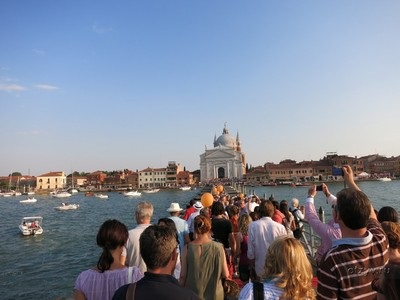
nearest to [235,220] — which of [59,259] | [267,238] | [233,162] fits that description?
[267,238]

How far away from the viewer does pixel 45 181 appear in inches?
5069

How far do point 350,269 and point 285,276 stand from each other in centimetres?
42

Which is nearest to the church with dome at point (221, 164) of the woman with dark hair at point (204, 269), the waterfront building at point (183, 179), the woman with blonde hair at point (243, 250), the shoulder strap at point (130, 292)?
the waterfront building at point (183, 179)

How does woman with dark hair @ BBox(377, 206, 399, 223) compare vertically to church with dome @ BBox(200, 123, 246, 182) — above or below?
below

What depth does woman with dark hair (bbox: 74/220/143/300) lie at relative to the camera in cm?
268

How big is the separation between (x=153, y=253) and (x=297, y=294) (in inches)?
37.0

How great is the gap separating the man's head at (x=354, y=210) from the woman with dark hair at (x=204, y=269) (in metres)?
1.44

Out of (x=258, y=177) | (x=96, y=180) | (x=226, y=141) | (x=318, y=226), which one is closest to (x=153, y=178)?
(x=96, y=180)

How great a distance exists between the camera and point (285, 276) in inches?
87.2

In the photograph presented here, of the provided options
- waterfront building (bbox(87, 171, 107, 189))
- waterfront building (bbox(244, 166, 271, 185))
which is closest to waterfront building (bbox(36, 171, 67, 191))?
waterfront building (bbox(87, 171, 107, 189))

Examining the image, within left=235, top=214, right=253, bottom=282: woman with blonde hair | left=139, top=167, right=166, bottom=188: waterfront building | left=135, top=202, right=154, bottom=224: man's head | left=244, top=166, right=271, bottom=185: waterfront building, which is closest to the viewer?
left=135, top=202, right=154, bottom=224: man's head

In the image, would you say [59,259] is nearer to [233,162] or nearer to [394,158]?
[233,162]

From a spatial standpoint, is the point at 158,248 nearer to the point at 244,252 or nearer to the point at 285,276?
the point at 285,276

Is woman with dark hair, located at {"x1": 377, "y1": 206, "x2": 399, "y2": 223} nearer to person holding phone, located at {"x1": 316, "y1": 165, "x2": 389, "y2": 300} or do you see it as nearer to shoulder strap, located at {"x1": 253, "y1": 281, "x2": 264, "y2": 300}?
person holding phone, located at {"x1": 316, "y1": 165, "x2": 389, "y2": 300}
